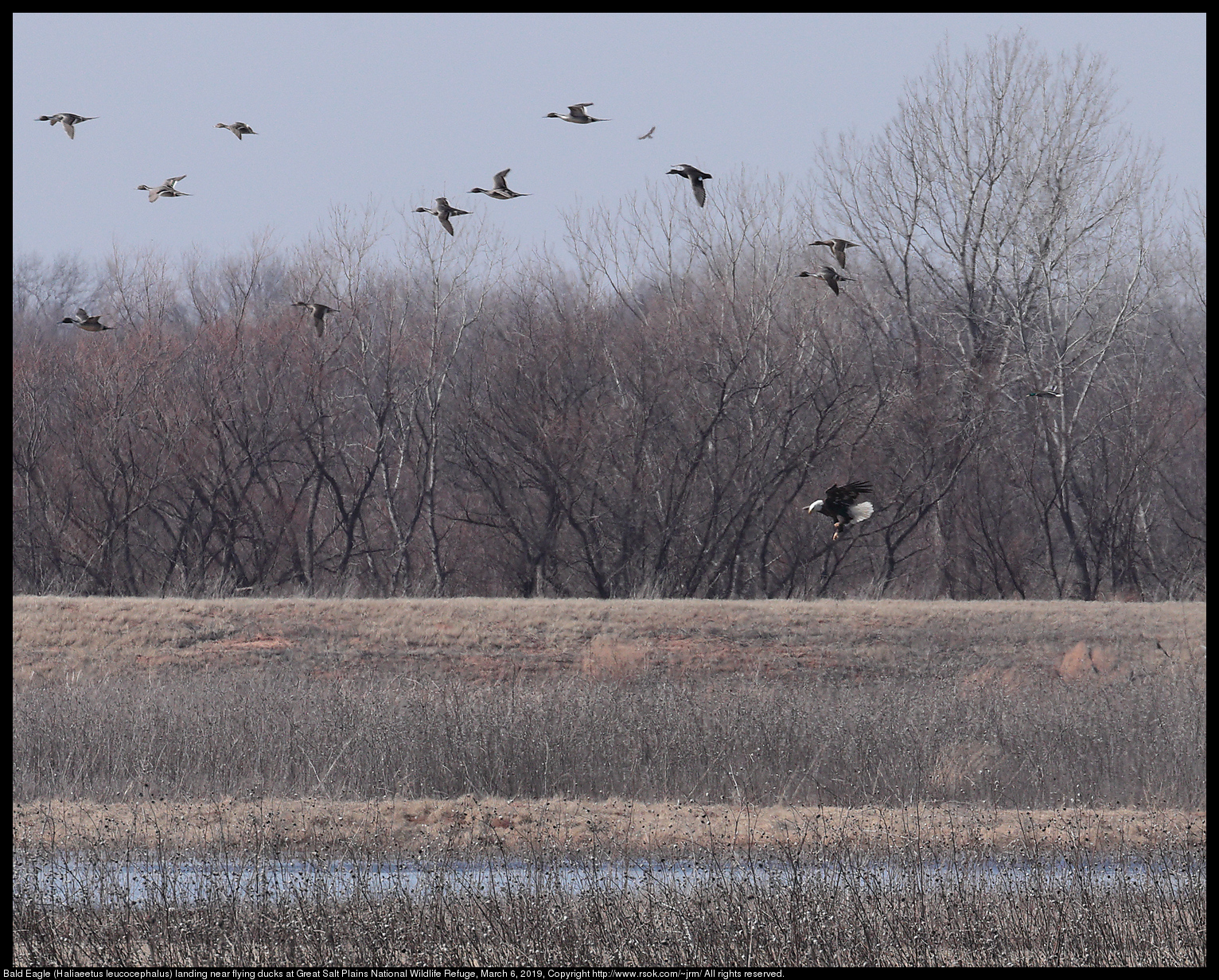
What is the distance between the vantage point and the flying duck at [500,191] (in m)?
10.2

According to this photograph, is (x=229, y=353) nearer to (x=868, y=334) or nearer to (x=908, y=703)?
(x=868, y=334)

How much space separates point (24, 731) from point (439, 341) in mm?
22629

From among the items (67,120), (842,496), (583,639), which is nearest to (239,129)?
(67,120)

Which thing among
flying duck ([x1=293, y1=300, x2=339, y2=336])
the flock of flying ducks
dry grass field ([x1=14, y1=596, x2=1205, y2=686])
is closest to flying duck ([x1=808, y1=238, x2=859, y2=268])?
the flock of flying ducks

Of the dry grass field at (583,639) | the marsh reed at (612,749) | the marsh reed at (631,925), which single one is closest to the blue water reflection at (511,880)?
the marsh reed at (631,925)

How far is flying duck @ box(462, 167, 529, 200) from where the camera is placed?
10234mm

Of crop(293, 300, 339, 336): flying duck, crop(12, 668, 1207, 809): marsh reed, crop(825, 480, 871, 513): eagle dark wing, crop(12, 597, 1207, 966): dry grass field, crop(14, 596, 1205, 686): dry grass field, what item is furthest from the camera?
crop(14, 596, 1205, 686): dry grass field

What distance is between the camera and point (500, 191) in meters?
10.5

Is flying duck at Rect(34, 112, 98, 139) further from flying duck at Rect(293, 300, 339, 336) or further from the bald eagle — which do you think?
the bald eagle

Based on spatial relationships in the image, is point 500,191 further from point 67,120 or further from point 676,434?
point 676,434

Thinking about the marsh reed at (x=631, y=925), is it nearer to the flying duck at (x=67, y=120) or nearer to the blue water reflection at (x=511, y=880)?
the blue water reflection at (x=511, y=880)

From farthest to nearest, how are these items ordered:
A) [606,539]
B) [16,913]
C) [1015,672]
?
[606,539] → [1015,672] → [16,913]

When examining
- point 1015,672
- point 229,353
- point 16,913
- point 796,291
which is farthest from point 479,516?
point 16,913

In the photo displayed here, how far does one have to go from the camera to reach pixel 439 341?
3603 cm
